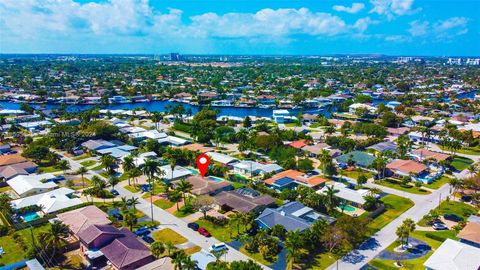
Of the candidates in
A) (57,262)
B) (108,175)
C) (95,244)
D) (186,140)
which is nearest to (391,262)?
(95,244)

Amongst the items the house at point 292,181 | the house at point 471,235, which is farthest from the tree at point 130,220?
the house at point 471,235

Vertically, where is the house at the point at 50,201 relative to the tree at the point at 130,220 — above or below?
below

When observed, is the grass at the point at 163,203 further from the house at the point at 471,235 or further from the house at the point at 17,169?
the house at the point at 471,235

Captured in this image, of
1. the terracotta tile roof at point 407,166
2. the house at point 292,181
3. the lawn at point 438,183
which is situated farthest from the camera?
the terracotta tile roof at point 407,166

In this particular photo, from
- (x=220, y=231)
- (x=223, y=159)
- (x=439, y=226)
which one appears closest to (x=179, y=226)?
(x=220, y=231)

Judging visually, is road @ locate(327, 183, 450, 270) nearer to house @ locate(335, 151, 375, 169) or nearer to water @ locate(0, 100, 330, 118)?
house @ locate(335, 151, 375, 169)

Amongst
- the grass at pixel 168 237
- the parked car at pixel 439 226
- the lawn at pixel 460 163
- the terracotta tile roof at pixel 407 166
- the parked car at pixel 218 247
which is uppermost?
the terracotta tile roof at pixel 407 166

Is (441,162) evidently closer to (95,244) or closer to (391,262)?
(391,262)
